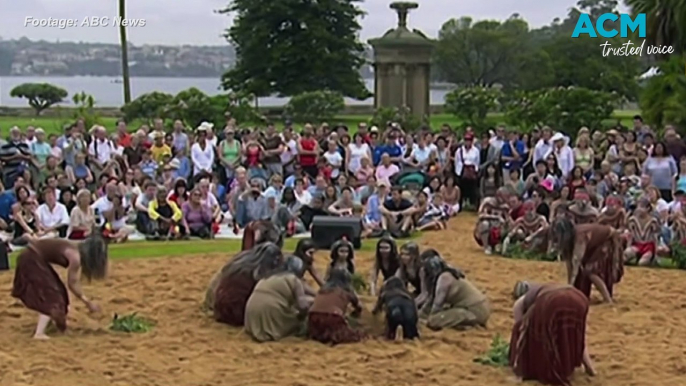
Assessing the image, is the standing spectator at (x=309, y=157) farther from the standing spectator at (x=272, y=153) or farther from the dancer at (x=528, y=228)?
the dancer at (x=528, y=228)

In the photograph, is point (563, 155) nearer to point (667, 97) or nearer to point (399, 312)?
point (667, 97)

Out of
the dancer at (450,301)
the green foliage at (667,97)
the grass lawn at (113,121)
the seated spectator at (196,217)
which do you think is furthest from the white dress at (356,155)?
the grass lawn at (113,121)

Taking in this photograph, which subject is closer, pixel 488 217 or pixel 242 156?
pixel 488 217

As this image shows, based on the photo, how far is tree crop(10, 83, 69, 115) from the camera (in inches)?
1503

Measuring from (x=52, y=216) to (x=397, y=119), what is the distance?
1206cm

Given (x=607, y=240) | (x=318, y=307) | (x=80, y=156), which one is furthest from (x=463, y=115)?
(x=318, y=307)

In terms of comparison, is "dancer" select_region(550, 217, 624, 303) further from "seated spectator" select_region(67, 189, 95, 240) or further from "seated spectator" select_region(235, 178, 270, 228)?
"seated spectator" select_region(67, 189, 95, 240)

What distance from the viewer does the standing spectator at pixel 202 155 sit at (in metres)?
17.8

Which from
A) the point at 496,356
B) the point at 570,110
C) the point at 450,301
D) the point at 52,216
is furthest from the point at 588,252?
the point at 570,110

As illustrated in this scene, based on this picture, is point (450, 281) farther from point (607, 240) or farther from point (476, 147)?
point (476, 147)

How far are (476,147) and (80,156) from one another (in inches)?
275

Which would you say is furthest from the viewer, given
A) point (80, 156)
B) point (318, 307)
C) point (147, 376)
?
point (80, 156)

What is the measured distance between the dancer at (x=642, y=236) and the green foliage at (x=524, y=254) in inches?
40.0

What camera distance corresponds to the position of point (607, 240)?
1092 centimetres
